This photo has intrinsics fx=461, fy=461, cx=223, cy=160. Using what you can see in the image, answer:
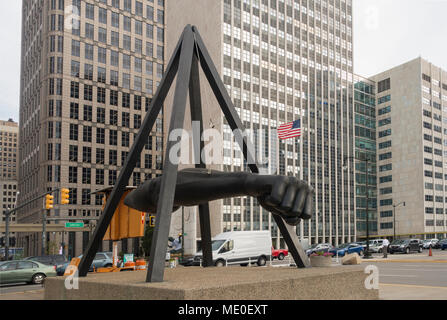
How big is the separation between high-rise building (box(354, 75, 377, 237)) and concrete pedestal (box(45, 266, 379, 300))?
3525 inches

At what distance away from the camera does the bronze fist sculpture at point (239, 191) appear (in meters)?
7.99

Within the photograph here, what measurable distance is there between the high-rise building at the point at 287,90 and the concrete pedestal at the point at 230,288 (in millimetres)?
62593

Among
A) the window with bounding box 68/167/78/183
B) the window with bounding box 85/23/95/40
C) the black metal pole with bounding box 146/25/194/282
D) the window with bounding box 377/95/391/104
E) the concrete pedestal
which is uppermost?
the window with bounding box 85/23/95/40

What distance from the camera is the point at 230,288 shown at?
274 inches

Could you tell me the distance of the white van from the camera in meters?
28.7

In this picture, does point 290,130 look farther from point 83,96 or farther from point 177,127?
point 83,96

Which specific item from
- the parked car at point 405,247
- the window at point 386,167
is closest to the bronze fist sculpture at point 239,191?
Answer: the parked car at point 405,247

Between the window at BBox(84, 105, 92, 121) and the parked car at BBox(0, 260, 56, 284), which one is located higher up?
the window at BBox(84, 105, 92, 121)

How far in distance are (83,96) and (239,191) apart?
7846 centimetres

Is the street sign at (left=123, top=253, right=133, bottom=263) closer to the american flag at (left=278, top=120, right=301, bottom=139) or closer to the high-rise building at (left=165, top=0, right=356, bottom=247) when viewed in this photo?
the american flag at (left=278, top=120, right=301, bottom=139)

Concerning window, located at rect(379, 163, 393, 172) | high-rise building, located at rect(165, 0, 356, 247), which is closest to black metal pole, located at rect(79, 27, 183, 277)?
high-rise building, located at rect(165, 0, 356, 247)

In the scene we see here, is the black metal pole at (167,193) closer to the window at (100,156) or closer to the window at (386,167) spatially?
the window at (100,156)
